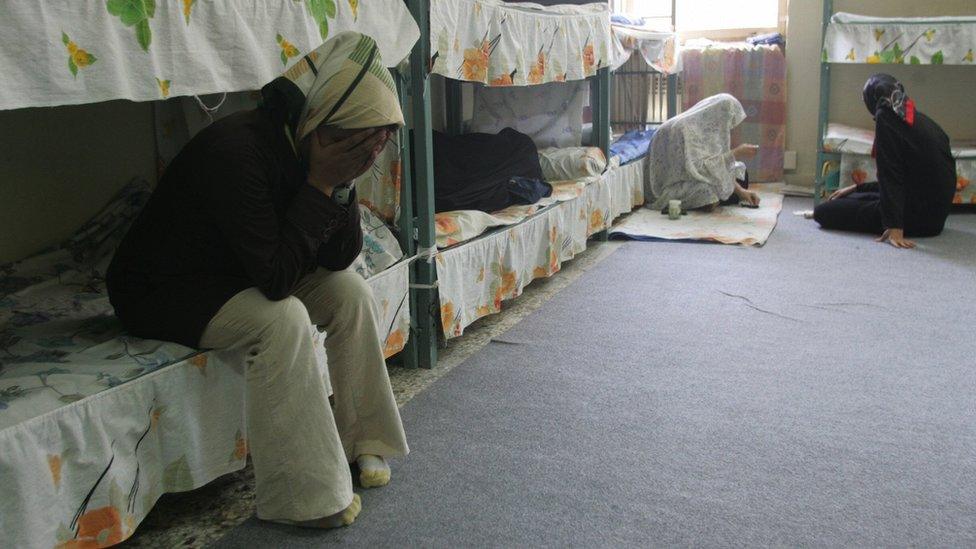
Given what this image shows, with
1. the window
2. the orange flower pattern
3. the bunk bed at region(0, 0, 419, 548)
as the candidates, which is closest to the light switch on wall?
the window

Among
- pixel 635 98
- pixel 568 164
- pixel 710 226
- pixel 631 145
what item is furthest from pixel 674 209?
pixel 635 98

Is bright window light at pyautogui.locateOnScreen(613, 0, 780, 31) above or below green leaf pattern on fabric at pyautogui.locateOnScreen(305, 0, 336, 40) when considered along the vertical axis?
above

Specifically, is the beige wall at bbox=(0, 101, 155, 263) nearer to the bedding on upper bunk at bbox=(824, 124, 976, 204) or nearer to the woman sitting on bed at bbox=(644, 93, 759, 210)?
the woman sitting on bed at bbox=(644, 93, 759, 210)

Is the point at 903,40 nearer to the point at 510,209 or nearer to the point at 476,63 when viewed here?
the point at 510,209

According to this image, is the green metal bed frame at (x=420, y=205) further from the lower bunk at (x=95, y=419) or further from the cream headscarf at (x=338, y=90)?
the cream headscarf at (x=338, y=90)

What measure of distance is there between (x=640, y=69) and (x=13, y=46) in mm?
4649

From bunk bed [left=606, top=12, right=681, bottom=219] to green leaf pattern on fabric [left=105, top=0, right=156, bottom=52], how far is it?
9.38ft

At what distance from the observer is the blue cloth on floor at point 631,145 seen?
452cm

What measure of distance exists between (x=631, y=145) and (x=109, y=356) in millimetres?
3707

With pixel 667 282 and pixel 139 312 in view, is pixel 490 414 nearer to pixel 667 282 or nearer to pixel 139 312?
pixel 139 312

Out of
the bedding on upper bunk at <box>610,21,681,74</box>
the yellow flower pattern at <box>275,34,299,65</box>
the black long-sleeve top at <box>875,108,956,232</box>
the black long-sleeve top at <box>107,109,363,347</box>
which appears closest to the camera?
the black long-sleeve top at <box>107,109,363,347</box>

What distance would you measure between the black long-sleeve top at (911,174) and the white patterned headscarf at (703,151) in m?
0.88

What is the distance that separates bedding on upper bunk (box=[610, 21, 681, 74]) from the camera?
4.23 m

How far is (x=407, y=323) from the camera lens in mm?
2393
